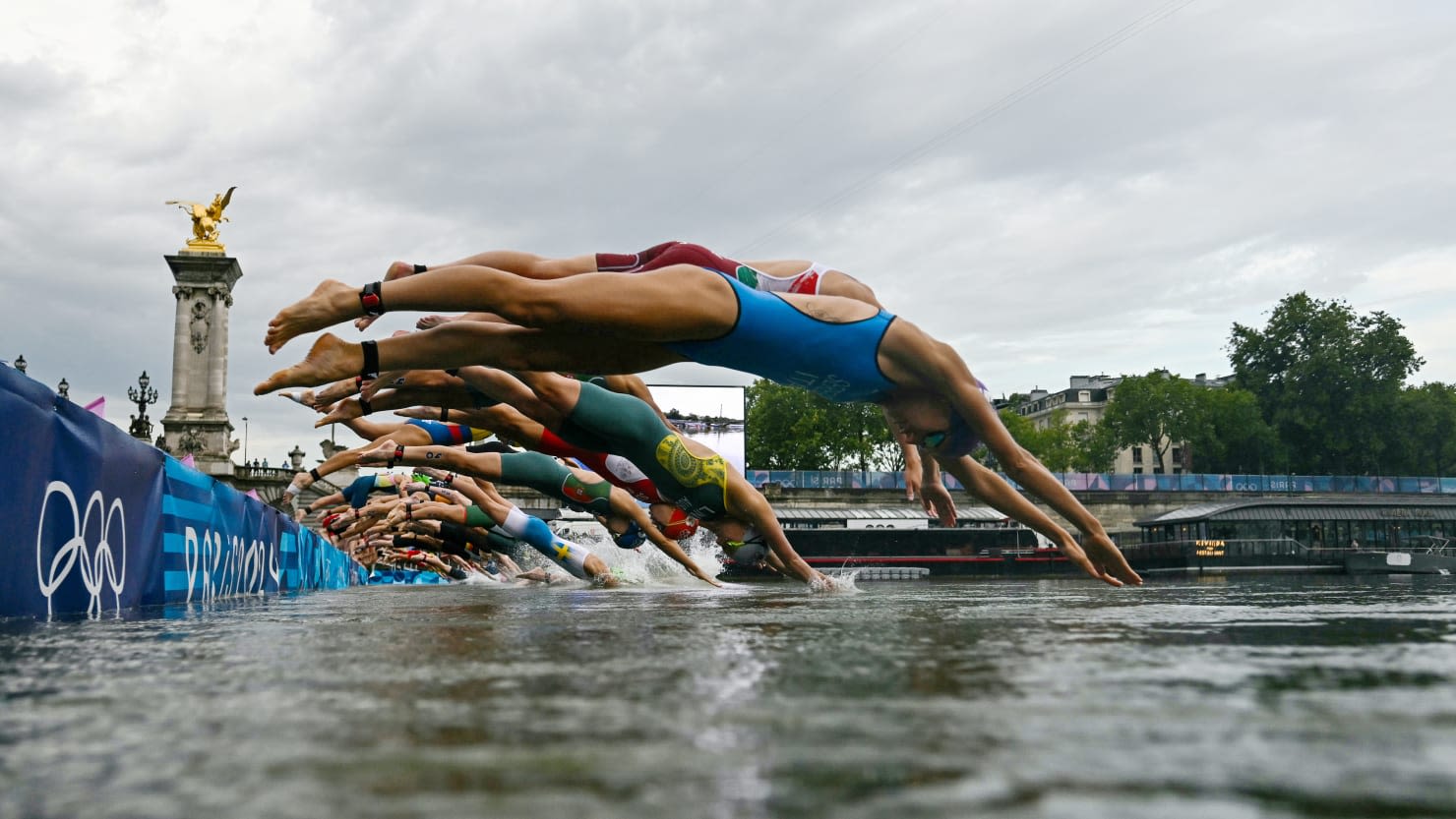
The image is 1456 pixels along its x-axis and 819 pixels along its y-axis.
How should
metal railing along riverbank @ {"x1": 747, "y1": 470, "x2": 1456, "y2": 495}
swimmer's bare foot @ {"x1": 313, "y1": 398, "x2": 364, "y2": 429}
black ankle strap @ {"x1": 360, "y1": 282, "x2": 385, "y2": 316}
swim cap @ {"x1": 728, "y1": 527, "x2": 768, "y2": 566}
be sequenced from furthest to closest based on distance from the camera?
metal railing along riverbank @ {"x1": 747, "y1": 470, "x2": 1456, "y2": 495}, swim cap @ {"x1": 728, "y1": 527, "x2": 768, "y2": 566}, swimmer's bare foot @ {"x1": 313, "y1": 398, "x2": 364, "y2": 429}, black ankle strap @ {"x1": 360, "y1": 282, "x2": 385, "y2": 316}

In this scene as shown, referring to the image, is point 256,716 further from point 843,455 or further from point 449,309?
point 843,455

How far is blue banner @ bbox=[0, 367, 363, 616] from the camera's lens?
17.7 feet

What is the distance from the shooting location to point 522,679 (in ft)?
7.23

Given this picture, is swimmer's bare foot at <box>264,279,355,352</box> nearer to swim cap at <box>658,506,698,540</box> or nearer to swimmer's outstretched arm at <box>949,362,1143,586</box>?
swimmer's outstretched arm at <box>949,362,1143,586</box>

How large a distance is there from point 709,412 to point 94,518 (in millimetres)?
43068

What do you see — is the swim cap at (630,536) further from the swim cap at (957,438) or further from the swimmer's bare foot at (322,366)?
the swimmer's bare foot at (322,366)

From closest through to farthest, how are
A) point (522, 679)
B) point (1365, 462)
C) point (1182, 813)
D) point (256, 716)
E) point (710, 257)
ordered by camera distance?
point (1182, 813) < point (256, 716) < point (522, 679) < point (710, 257) < point (1365, 462)

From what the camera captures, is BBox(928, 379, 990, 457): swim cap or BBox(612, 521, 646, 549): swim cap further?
BBox(612, 521, 646, 549): swim cap

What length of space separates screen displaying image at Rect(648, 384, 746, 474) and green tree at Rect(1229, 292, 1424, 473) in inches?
1931

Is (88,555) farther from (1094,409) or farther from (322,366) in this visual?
(1094,409)

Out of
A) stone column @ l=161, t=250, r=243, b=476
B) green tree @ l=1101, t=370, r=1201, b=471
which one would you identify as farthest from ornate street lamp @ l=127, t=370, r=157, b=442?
green tree @ l=1101, t=370, r=1201, b=471

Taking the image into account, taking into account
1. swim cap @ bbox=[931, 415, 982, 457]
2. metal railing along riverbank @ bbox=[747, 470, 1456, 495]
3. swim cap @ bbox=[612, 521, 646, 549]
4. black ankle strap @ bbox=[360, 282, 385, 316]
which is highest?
metal railing along riverbank @ bbox=[747, 470, 1456, 495]

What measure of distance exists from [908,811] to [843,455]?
82476 mm

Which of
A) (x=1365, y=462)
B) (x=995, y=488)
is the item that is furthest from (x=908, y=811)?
(x=1365, y=462)
